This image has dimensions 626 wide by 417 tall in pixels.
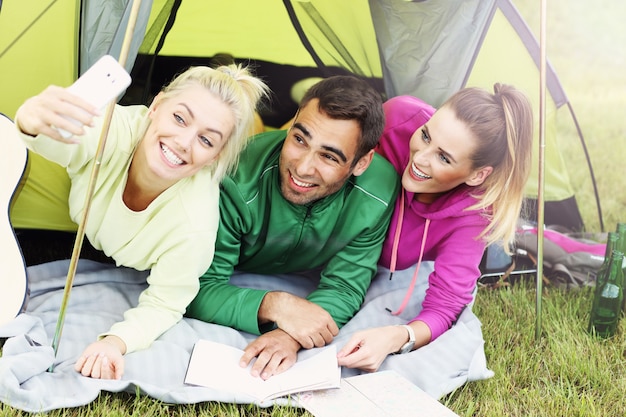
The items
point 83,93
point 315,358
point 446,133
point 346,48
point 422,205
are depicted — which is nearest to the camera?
point 83,93

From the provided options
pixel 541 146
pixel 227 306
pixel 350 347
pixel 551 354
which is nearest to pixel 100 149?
pixel 227 306

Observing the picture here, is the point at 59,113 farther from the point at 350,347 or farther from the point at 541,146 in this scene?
the point at 541,146

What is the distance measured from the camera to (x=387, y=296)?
2.01m

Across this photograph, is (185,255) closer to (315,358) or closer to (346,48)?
(315,358)

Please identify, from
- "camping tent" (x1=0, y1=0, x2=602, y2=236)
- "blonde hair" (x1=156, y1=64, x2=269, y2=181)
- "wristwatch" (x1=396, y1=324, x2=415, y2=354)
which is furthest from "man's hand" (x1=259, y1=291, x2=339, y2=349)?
"camping tent" (x1=0, y1=0, x2=602, y2=236)

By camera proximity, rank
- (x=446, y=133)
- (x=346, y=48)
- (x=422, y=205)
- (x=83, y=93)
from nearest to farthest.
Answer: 1. (x=83, y=93)
2. (x=446, y=133)
3. (x=422, y=205)
4. (x=346, y=48)

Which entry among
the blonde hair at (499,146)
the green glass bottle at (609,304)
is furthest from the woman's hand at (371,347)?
the green glass bottle at (609,304)

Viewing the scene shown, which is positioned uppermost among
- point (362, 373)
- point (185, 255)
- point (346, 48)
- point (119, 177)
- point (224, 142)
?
point (346, 48)

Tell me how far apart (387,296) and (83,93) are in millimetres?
1010

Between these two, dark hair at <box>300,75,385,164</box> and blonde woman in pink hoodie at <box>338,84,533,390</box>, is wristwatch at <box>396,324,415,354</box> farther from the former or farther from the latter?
dark hair at <box>300,75,385,164</box>

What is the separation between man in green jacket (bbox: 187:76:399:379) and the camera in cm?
175

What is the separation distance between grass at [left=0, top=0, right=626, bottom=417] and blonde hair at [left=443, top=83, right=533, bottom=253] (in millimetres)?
279

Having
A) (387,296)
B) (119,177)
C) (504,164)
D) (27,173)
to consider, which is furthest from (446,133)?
(27,173)

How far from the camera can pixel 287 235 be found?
190 centimetres
